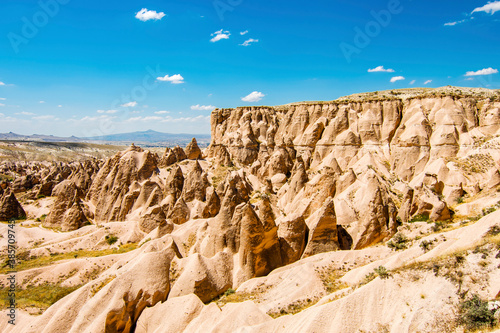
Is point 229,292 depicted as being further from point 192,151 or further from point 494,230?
point 192,151

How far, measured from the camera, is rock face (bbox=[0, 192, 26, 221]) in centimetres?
4069

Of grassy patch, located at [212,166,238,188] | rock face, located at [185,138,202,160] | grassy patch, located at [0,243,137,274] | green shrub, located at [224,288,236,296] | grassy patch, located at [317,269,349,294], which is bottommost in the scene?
grassy patch, located at [0,243,137,274]

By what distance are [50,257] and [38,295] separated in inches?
382

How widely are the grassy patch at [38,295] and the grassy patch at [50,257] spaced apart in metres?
3.60

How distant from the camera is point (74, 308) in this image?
16312mm

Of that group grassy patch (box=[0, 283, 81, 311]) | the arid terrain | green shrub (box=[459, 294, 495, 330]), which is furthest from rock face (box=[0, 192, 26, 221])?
green shrub (box=[459, 294, 495, 330])

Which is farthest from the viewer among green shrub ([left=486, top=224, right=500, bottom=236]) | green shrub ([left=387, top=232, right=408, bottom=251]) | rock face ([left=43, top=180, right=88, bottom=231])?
rock face ([left=43, top=180, right=88, bottom=231])

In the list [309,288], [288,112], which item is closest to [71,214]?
[309,288]

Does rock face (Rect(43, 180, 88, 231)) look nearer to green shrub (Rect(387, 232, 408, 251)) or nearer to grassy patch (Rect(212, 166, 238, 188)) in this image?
grassy patch (Rect(212, 166, 238, 188))

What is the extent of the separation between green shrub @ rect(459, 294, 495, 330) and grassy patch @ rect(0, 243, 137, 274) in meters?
26.7

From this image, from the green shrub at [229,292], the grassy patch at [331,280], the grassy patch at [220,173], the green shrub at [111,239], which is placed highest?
the grassy patch at [220,173]

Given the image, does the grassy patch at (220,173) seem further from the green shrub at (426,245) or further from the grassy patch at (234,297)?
the green shrub at (426,245)

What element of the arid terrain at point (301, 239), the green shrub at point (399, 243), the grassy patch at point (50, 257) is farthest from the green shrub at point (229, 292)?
the grassy patch at point (50, 257)

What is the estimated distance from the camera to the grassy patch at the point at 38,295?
18.5 metres
